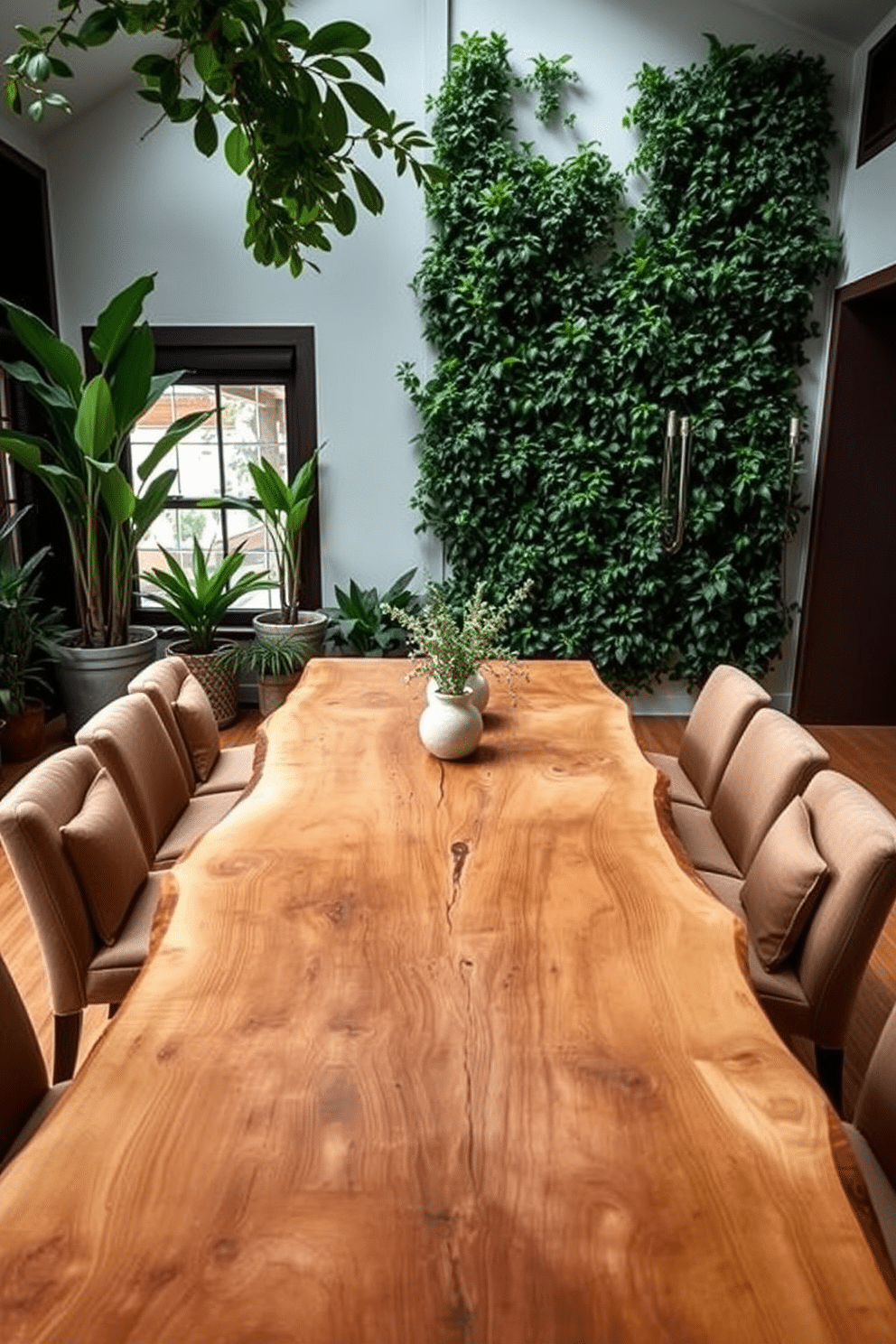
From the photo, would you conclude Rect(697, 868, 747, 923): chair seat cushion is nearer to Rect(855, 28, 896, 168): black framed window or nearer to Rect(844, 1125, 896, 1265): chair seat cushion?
Rect(844, 1125, 896, 1265): chair seat cushion

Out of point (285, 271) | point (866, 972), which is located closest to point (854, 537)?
point (866, 972)

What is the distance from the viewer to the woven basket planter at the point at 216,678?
4.73 metres

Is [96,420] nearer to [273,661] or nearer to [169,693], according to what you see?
[273,661]

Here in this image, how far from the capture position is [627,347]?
471 centimetres

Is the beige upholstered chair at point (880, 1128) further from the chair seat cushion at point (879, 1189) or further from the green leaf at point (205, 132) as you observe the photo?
the green leaf at point (205, 132)

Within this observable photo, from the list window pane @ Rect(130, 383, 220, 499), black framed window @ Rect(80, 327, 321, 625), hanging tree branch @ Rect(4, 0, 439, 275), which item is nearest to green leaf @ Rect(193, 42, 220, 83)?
hanging tree branch @ Rect(4, 0, 439, 275)

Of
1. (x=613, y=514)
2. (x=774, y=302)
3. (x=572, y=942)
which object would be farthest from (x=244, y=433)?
(x=572, y=942)

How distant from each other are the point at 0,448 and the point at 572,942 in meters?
3.57

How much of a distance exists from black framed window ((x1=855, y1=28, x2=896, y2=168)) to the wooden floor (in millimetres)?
2856

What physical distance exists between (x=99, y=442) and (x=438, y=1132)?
12.2 ft

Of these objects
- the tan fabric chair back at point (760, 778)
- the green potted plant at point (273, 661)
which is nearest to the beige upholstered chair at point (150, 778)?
the tan fabric chair back at point (760, 778)

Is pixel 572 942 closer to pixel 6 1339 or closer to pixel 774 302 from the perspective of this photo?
pixel 6 1339

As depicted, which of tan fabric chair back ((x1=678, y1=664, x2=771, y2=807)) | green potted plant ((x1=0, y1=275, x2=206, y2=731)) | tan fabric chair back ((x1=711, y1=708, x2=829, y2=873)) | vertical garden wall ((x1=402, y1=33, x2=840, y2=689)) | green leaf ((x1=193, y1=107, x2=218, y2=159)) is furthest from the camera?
vertical garden wall ((x1=402, y1=33, x2=840, y2=689))

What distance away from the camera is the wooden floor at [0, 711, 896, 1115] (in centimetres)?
239
